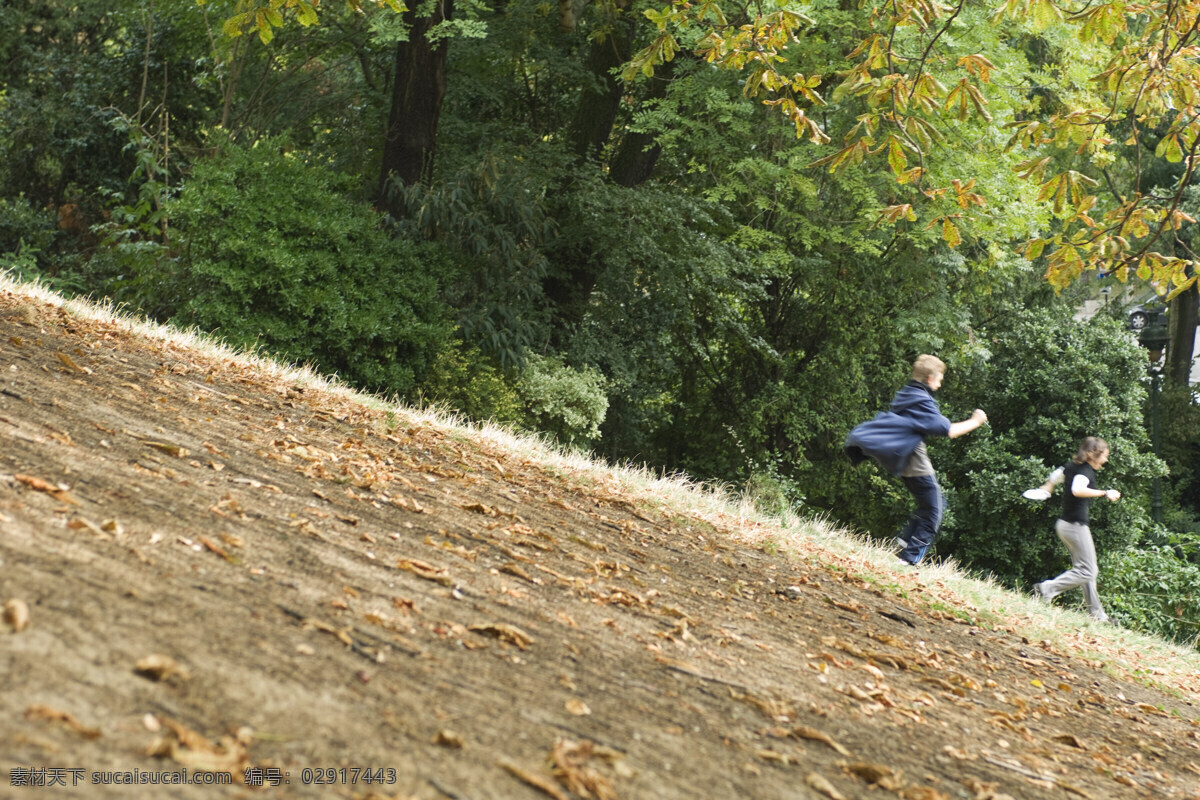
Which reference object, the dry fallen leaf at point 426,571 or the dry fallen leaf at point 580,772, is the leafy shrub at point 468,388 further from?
the dry fallen leaf at point 580,772

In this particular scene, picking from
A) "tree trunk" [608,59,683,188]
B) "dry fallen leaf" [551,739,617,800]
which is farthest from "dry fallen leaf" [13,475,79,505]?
"tree trunk" [608,59,683,188]

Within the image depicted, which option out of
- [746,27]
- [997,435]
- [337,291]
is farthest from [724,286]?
[746,27]

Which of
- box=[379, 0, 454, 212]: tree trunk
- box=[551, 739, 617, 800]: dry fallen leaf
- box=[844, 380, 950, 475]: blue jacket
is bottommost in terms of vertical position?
box=[551, 739, 617, 800]: dry fallen leaf

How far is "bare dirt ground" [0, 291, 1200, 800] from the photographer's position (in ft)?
7.14

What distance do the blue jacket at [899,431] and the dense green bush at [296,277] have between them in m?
5.28

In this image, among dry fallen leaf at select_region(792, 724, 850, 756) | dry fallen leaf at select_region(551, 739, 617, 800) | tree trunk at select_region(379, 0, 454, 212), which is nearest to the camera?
dry fallen leaf at select_region(551, 739, 617, 800)

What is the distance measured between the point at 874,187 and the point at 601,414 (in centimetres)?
505

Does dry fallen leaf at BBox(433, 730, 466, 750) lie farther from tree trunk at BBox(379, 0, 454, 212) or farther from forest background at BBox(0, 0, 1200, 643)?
tree trunk at BBox(379, 0, 454, 212)

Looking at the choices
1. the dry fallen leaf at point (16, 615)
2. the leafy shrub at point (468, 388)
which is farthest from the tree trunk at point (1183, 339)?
the dry fallen leaf at point (16, 615)

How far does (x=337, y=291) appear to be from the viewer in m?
10.8

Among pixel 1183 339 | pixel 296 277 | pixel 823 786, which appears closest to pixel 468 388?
pixel 296 277

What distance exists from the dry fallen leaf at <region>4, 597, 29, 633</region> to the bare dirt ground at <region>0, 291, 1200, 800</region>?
13 mm

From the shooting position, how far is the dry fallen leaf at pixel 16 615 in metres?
2.25

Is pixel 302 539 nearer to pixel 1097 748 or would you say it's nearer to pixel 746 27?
pixel 1097 748
